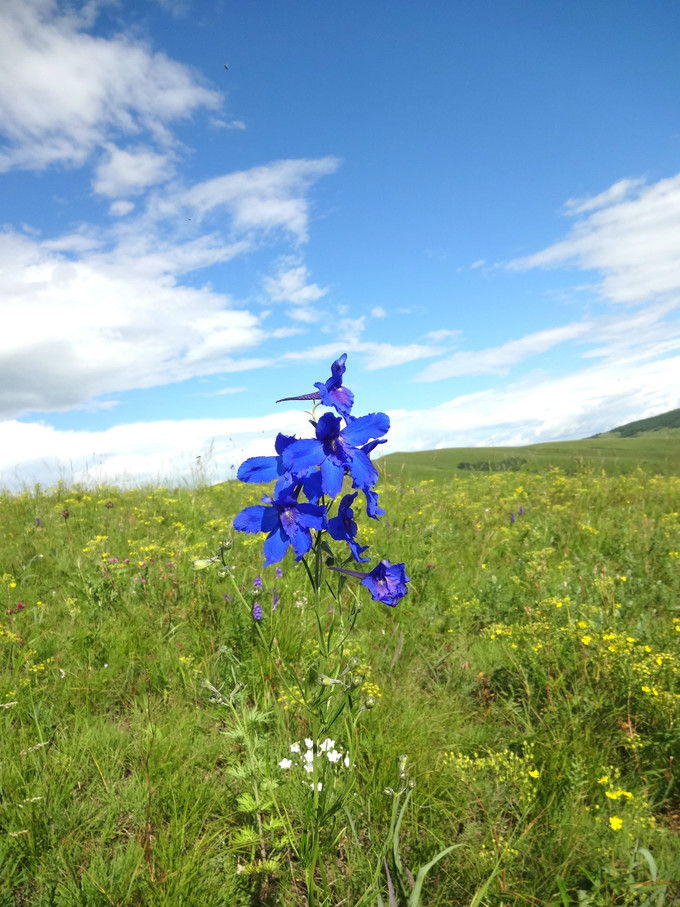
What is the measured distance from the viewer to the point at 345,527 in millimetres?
1840

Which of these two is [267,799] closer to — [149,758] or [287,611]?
[149,758]

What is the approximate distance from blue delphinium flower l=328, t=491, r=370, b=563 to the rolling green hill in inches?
212

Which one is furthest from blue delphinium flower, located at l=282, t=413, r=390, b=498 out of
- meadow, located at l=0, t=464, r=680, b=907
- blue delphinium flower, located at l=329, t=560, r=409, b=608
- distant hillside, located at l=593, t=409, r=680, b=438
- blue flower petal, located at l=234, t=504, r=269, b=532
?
distant hillside, located at l=593, t=409, r=680, b=438

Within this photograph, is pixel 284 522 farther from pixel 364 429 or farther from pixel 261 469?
pixel 364 429

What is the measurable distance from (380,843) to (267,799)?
0.55m

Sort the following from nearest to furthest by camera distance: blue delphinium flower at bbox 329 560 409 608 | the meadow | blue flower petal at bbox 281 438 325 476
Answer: blue flower petal at bbox 281 438 325 476
blue delphinium flower at bbox 329 560 409 608
the meadow

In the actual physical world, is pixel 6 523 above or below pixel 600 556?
above

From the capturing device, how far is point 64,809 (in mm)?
2373

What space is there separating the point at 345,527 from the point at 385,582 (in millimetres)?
327

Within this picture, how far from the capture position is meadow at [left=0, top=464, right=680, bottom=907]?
6.89 feet

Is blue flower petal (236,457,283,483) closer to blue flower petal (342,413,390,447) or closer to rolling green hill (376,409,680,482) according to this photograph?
blue flower petal (342,413,390,447)

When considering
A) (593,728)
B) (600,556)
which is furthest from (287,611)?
(600,556)

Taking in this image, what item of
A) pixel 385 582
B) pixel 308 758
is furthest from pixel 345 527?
pixel 308 758

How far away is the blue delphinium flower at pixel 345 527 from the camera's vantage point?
1.78 m
